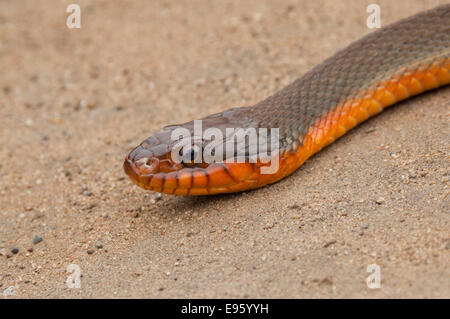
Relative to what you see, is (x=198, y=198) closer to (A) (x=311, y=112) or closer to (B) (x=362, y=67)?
(A) (x=311, y=112)

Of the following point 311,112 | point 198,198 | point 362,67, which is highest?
point 362,67

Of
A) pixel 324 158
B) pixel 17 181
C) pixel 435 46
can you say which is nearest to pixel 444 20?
pixel 435 46

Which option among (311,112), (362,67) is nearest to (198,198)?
(311,112)

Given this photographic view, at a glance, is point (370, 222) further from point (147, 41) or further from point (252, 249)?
point (147, 41)

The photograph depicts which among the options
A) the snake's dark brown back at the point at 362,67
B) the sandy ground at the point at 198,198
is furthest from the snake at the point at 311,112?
the sandy ground at the point at 198,198

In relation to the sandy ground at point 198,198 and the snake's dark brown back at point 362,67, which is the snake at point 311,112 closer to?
the snake's dark brown back at point 362,67

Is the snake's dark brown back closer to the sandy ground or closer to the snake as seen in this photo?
the snake

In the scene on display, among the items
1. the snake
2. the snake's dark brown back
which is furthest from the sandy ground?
the snake's dark brown back
